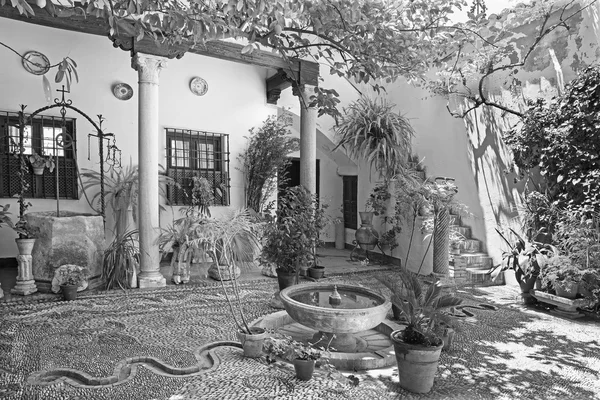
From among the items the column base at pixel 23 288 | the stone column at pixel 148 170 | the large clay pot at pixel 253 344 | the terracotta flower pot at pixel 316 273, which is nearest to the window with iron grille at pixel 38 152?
the stone column at pixel 148 170

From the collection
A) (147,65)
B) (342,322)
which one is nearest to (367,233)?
(342,322)

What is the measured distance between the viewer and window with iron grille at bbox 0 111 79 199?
646 cm

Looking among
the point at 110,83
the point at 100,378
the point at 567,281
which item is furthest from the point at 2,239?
the point at 567,281

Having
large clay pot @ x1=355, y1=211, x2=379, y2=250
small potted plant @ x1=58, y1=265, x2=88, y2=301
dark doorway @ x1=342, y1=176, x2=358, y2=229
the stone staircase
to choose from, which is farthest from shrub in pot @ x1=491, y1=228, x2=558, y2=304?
small potted plant @ x1=58, y1=265, x2=88, y2=301

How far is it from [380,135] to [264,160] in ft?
7.36

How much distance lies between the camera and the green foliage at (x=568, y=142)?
5176 millimetres

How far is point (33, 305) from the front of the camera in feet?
16.3

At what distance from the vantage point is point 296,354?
11.0ft

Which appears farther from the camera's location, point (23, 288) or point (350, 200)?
point (350, 200)

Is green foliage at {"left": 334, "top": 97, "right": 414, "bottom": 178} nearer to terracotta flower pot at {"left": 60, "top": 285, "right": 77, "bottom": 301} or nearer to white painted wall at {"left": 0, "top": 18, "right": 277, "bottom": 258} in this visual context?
white painted wall at {"left": 0, "top": 18, "right": 277, "bottom": 258}

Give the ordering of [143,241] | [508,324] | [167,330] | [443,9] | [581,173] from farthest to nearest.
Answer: [143,241], [581,173], [508,324], [167,330], [443,9]

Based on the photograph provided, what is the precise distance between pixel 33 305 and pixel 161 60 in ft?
11.5

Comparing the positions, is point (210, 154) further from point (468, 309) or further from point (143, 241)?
point (468, 309)

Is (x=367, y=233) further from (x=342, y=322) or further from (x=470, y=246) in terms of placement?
(x=342, y=322)
